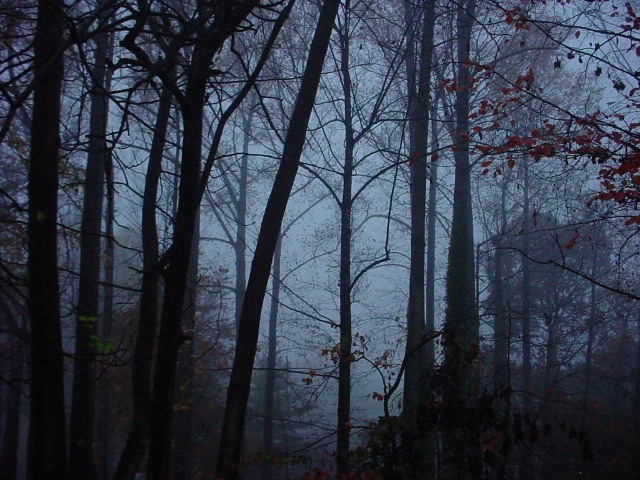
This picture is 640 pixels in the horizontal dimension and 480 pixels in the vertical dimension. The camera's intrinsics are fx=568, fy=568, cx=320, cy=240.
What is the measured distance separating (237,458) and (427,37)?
8596 millimetres

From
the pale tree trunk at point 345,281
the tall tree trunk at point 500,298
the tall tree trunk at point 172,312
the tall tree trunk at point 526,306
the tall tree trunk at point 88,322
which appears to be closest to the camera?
the tall tree trunk at point 172,312

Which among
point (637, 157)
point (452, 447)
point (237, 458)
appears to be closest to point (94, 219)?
point (237, 458)

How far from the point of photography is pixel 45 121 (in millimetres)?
4625

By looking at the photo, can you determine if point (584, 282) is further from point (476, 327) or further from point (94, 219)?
point (94, 219)

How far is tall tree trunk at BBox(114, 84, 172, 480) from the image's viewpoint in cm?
477

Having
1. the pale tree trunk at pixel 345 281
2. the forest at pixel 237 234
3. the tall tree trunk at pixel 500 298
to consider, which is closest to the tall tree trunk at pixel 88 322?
the forest at pixel 237 234

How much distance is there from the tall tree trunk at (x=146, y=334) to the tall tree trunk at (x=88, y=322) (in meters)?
0.42

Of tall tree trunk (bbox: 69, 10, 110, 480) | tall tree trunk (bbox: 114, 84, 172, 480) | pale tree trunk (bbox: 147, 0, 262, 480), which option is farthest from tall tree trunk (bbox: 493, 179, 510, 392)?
pale tree trunk (bbox: 147, 0, 262, 480)

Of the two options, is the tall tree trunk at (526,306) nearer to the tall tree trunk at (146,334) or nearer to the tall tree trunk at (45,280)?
the tall tree trunk at (146,334)

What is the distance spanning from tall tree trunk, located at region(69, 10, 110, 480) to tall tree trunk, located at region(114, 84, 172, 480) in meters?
0.42

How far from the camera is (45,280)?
441cm

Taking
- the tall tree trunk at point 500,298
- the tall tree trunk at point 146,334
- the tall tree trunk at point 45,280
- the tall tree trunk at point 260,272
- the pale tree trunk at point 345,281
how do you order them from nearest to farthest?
the tall tree trunk at point 45,280, the tall tree trunk at point 146,334, the tall tree trunk at point 260,272, the pale tree trunk at point 345,281, the tall tree trunk at point 500,298

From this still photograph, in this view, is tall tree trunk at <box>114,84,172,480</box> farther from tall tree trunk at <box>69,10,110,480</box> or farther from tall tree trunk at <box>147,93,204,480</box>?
tall tree trunk at <box>147,93,204,480</box>

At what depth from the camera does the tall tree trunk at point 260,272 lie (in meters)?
5.11
